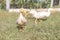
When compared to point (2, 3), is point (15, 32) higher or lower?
lower

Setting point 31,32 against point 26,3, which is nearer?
point 31,32

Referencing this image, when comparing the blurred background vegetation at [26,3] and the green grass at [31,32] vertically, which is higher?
the blurred background vegetation at [26,3]

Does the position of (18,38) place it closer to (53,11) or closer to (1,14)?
(1,14)

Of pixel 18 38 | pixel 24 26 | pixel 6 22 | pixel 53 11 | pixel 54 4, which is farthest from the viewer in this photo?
pixel 54 4

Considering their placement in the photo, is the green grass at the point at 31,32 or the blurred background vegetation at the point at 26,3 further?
the blurred background vegetation at the point at 26,3

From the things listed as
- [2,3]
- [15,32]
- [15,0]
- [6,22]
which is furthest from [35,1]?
[15,32]

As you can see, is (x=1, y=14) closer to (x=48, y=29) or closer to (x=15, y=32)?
(x=15, y=32)

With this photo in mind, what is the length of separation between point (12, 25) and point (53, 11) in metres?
2.45

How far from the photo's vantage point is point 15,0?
816 cm

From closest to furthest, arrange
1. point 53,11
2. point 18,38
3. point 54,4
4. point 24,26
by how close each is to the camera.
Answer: point 18,38, point 24,26, point 53,11, point 54,4

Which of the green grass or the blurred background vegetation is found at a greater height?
the blurred background vegetation

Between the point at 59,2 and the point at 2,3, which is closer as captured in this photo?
the point at 2,3

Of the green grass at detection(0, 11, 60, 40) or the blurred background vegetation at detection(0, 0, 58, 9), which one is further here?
the blurred background vegetation at detection(0, 0, 58, 9)

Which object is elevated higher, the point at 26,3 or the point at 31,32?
the point at 26,3
